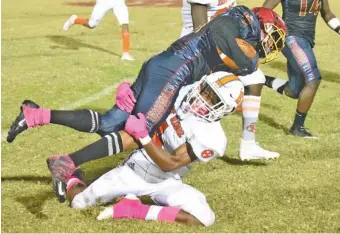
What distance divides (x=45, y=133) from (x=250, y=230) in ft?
10.9

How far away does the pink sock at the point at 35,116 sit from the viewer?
15.6ft

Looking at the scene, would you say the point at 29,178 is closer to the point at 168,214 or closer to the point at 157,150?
the point at 168,214

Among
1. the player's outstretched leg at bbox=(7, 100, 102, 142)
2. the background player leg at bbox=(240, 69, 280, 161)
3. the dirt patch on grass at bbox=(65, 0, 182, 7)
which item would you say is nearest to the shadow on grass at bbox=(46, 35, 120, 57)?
the background player leg at bbox=(240, 69, 280, 161)

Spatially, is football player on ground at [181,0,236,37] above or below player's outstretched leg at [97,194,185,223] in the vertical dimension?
above

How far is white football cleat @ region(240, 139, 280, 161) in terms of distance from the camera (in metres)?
6.07

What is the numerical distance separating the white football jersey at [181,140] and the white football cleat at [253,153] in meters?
1.44

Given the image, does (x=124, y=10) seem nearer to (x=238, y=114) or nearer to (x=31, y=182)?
(x=238, y=114)

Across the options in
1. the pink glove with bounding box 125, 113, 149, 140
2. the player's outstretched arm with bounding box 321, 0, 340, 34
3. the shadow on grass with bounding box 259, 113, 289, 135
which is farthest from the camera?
the player's outstretched arm with bounding box 321, 0, 340, 34

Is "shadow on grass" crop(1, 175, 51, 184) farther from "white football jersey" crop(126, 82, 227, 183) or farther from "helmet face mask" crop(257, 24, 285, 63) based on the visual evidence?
"helmet face mask" crop(257, 24, 285, 63)

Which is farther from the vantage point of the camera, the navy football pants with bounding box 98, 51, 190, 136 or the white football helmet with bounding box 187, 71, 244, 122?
the navy football pants with bounding box 98, 51, 190, 136

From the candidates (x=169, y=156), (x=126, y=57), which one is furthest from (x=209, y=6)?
(x=126, y=57)

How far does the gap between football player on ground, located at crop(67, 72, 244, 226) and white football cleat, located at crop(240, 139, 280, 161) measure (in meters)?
1.44

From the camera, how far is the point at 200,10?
20.2 feet

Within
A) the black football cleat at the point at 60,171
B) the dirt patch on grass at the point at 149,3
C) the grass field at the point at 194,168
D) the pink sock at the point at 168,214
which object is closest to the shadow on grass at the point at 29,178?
the grass field at the point at 194,168
